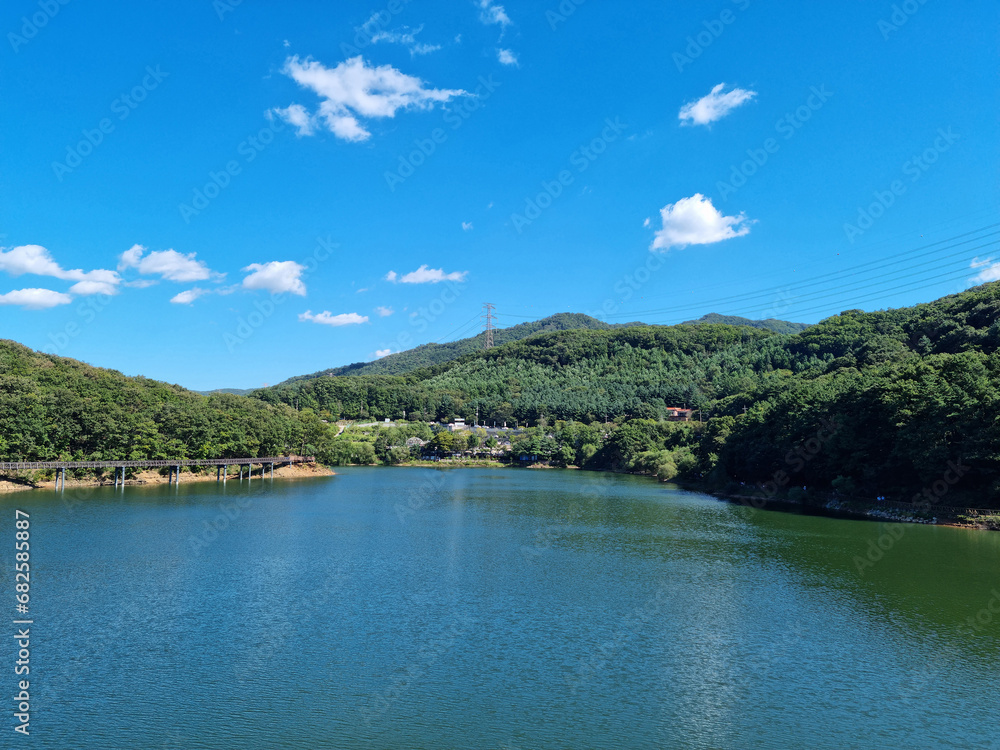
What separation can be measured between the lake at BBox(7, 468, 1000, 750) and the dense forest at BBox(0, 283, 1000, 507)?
24.1ft

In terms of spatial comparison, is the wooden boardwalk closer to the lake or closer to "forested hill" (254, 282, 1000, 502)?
the lake

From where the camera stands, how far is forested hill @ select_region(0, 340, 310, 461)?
160 feet

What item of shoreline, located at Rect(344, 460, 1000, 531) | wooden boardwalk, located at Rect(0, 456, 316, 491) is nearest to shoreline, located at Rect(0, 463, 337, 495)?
wooden boardwalk, located at Rect(0, 456, 316, 491)

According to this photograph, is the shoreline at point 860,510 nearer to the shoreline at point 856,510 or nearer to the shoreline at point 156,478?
the shoreline at point 856,510

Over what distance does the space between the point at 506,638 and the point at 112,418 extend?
4749 cm

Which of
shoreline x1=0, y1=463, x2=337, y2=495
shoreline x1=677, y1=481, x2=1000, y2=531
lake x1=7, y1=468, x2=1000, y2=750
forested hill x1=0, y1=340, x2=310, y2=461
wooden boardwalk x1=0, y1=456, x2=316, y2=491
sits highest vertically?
forested hill x1=0, y1=340, x2=310, y2=461

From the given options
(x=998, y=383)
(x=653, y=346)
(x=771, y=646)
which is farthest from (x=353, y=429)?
(x=771, y=646)

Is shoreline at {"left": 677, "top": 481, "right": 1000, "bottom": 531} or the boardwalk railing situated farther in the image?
the boardwalk railing

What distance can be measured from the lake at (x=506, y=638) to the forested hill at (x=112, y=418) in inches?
754

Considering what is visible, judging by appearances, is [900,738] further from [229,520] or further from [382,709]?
[229,520]

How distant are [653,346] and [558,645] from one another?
143 metres

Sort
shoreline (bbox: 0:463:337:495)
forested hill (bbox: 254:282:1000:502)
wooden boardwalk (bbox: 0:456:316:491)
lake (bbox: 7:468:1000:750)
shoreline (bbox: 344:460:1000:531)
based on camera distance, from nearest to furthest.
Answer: lake (bbox: 7:468:1000:750)
shoreline (bbox: 344:460:1000:531)
forested hill (bbox: 254:282:1000:502)
wooden boardwalk (bbox: 0:456:316:491)
shoreline (bbox: 0:463:337:495)

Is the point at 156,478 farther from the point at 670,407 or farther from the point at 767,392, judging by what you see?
the point at 670,407

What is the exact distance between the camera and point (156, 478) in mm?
57406
